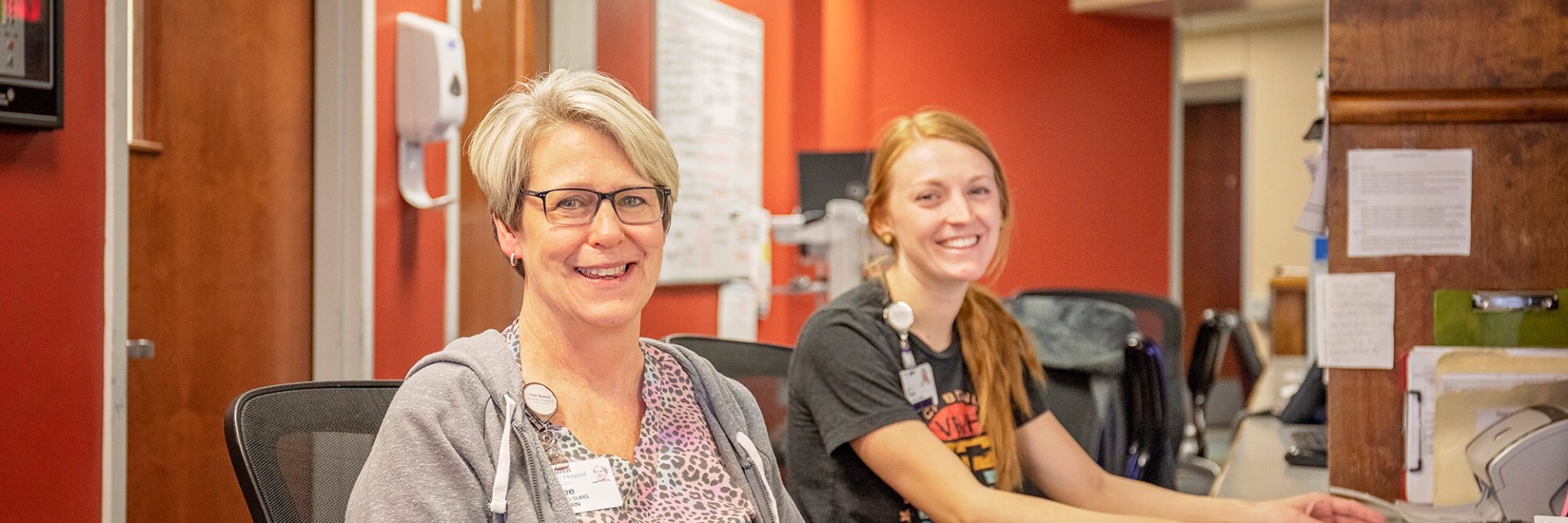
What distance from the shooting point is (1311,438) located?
3.13 meters

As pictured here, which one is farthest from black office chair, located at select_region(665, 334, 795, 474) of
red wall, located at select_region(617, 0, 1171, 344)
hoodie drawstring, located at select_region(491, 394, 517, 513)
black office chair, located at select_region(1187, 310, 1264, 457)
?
red wall, located at select_region(617, 0, 1171, 344)

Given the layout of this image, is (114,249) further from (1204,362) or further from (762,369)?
(1204,362)

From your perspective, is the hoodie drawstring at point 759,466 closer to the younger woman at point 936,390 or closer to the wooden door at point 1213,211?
the younger woman at point 936,390

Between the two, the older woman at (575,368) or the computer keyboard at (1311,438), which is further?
the computer keyboard at (1311,438)

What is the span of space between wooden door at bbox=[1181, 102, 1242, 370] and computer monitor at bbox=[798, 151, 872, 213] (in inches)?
240

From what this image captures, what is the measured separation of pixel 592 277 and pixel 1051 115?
5.65 m

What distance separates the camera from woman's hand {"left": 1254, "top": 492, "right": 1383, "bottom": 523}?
1.87 metres

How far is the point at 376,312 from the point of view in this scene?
3.31m

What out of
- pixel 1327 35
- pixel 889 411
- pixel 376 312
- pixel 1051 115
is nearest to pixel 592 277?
pixel 889 411

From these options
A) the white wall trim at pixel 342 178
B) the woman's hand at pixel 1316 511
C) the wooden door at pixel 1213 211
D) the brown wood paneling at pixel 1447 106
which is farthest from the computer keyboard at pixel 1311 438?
the wooden door at pixel 1213 211

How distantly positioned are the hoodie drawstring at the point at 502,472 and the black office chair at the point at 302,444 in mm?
221

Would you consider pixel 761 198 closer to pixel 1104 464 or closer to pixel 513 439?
pixel 1104 464

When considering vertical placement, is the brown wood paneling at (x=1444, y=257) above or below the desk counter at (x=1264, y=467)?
above

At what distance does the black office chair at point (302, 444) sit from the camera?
131 centimetres
